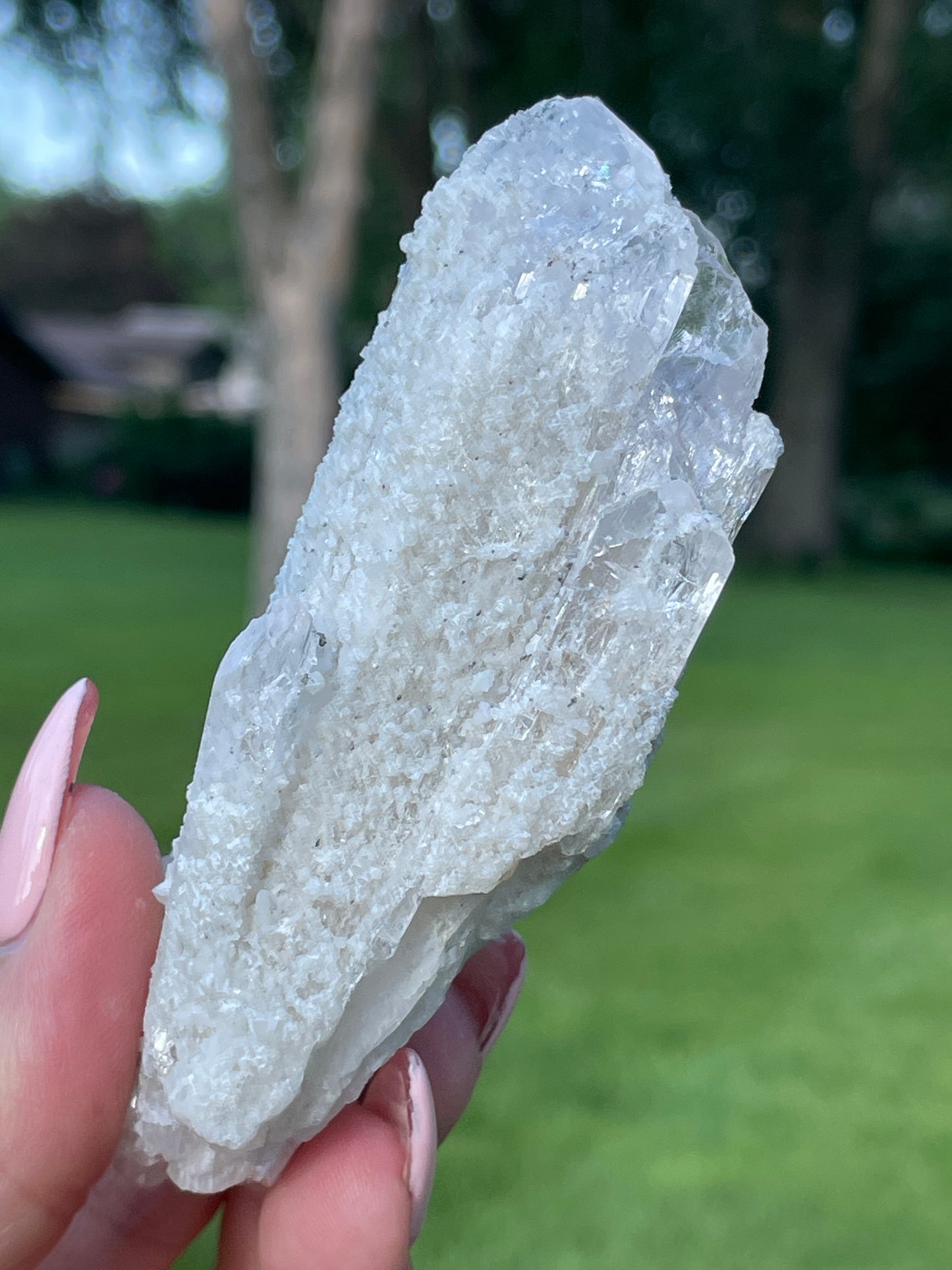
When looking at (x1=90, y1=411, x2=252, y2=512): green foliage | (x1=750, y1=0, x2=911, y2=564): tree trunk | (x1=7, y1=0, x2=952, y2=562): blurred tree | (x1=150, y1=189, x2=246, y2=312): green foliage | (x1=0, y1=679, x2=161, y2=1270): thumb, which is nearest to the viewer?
(x1=0, y1=679, x2=161, y2=1270): thumb

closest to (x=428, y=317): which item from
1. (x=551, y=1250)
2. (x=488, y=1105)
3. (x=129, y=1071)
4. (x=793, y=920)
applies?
(x=129, y=1071)

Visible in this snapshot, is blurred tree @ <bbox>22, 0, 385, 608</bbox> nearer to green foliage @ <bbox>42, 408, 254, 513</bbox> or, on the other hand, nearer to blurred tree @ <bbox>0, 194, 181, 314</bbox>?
green foliage @ <bbox>42, 408, 254, 513</bbox>

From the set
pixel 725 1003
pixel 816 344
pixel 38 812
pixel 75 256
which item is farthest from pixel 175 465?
pixel 75 256

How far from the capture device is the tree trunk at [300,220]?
21.5 ft

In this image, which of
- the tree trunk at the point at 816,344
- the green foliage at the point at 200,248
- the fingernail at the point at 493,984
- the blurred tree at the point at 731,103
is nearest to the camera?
the fingernail at the point at 493,984

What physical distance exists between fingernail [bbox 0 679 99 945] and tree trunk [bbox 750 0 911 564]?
502 inches

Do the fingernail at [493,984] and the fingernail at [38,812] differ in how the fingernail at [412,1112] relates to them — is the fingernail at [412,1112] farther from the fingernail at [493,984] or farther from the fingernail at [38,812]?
the fingernail at [38,812]

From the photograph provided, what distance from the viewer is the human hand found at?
41.4 inches

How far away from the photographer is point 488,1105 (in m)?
2.76

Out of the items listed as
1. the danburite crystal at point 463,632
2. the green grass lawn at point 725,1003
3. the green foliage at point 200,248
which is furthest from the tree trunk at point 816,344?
the green foliage at point 200,248

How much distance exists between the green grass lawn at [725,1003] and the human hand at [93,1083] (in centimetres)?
125

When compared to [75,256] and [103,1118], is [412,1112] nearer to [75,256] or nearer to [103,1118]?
[103,1118]

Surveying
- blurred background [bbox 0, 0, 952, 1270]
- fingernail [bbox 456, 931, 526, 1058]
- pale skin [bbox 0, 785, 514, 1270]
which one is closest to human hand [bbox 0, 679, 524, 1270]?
pale skin [bbox 0, 785, 514, 1270]

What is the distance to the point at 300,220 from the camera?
664 centimetres
